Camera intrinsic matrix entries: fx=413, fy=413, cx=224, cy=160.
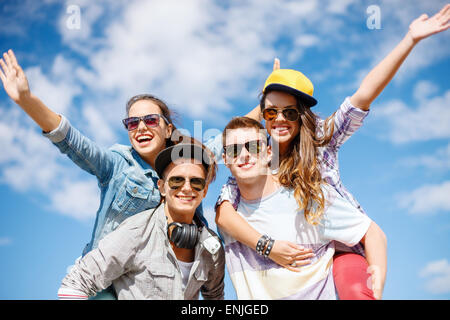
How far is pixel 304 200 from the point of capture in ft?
14.0

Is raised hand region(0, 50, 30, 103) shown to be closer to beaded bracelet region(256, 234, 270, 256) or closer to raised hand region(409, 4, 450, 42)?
beaded bracelet region(256, 234, 270, 256)

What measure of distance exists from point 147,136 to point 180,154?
0.70 meters

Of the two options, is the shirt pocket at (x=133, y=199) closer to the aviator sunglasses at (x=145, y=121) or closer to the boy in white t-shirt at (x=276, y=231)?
the aviator sunglasses at (x=145, y=121)

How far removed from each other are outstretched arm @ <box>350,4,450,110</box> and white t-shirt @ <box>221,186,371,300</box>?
1.16 metres

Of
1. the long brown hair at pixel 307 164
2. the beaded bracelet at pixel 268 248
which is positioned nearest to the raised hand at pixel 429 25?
the long brown hair at pixel 307 164

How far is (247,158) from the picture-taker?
14.3 feet

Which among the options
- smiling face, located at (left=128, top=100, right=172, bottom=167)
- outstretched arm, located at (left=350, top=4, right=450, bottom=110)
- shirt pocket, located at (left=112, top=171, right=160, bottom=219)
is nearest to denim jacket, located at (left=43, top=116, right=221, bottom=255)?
shirt pocket, located at (left=112, top=171, right=160, bottom=219)

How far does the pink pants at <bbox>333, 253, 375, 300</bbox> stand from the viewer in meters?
3.81

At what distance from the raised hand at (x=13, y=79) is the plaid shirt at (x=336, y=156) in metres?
2.26

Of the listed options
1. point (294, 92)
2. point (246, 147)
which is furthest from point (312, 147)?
point (246, 147)

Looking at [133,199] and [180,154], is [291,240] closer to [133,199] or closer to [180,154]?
[180,154]

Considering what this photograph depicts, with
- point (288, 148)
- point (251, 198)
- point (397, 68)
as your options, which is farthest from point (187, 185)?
point (397, 68)

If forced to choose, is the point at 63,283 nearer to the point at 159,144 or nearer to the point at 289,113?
the point at 159,144

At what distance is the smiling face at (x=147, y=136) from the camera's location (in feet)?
16.0
